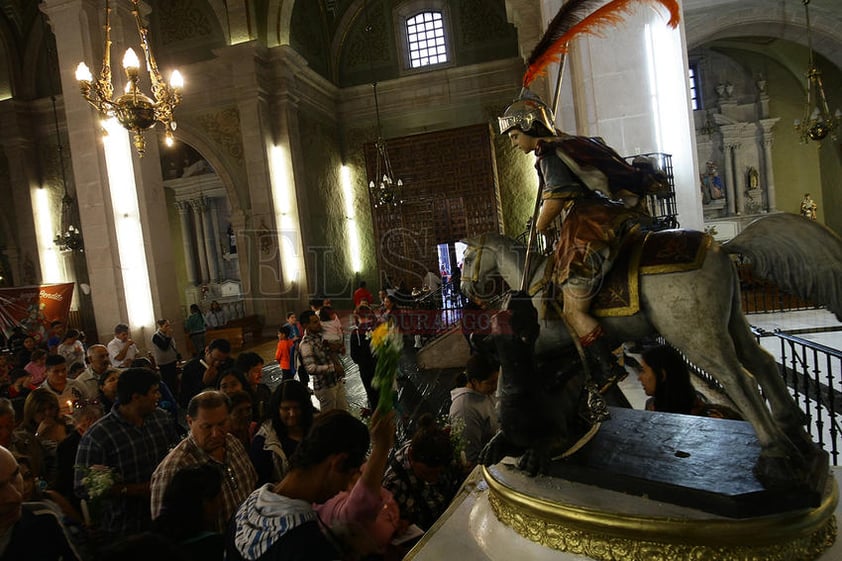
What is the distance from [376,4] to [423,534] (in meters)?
19.9

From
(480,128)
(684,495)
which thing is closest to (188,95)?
(480,128)

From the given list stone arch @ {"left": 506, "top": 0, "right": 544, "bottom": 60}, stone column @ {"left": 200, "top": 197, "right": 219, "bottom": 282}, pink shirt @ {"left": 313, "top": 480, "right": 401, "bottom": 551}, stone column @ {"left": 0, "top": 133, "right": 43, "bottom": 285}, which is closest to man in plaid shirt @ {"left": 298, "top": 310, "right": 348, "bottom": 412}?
pink shirt @ {"left": 313, "top": 480, "right": 401, "bottom": 551}

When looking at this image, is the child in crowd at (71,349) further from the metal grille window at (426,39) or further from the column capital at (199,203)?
the metal grille window at (426,39)

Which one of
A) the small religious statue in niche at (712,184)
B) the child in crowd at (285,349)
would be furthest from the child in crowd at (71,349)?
the small religious statue in niche at (712,184)

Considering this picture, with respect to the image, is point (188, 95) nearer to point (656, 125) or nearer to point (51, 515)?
point (656, 125)

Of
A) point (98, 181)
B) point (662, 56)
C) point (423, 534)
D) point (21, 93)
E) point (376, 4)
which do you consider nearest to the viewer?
point (423, 534)

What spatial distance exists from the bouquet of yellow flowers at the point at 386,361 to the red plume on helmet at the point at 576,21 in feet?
5.55

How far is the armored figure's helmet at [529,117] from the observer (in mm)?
2508

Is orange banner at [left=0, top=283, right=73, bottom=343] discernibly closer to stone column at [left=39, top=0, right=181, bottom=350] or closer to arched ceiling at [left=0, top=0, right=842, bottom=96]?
stone column at [left=39, top=0, right=181, bottom=350]

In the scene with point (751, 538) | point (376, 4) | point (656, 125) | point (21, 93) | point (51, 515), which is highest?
point (376, 4)

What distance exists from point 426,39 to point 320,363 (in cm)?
1639

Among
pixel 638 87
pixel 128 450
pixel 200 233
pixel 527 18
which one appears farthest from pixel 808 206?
pixel 200 233

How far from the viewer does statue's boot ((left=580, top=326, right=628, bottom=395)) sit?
8.11 feet

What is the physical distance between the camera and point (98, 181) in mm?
8805
